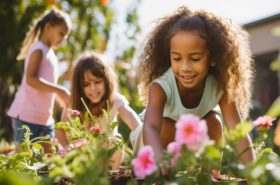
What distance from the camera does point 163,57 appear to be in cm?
247

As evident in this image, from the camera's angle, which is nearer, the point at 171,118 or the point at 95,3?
the point at 171,118

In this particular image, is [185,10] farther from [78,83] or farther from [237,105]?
[78,83]

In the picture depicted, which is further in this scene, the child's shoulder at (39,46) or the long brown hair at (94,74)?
the child's shoulder at (39,46)

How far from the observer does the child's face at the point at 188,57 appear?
2.05 meters

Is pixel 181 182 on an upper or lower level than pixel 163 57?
lower

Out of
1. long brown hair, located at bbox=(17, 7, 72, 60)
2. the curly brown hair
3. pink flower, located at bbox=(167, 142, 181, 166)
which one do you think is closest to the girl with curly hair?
the curly brown hair

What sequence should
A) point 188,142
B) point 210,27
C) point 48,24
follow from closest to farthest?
point 188,142 < point 210,27 < point 48,24

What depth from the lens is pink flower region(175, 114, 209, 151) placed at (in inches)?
39.9

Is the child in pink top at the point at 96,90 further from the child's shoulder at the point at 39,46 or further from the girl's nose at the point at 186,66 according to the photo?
the girl's nose at the point at 186,66

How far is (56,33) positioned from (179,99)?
1845 millimetres

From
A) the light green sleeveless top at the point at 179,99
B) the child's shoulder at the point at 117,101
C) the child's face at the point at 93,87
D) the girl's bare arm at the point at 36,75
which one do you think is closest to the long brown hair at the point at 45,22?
the girl's bare arm at the point at 36,75

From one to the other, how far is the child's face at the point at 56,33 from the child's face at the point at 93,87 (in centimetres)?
59

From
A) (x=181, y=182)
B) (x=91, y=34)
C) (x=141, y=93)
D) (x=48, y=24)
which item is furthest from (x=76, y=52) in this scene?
(x=181, y=182)

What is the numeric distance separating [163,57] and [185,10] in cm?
25
